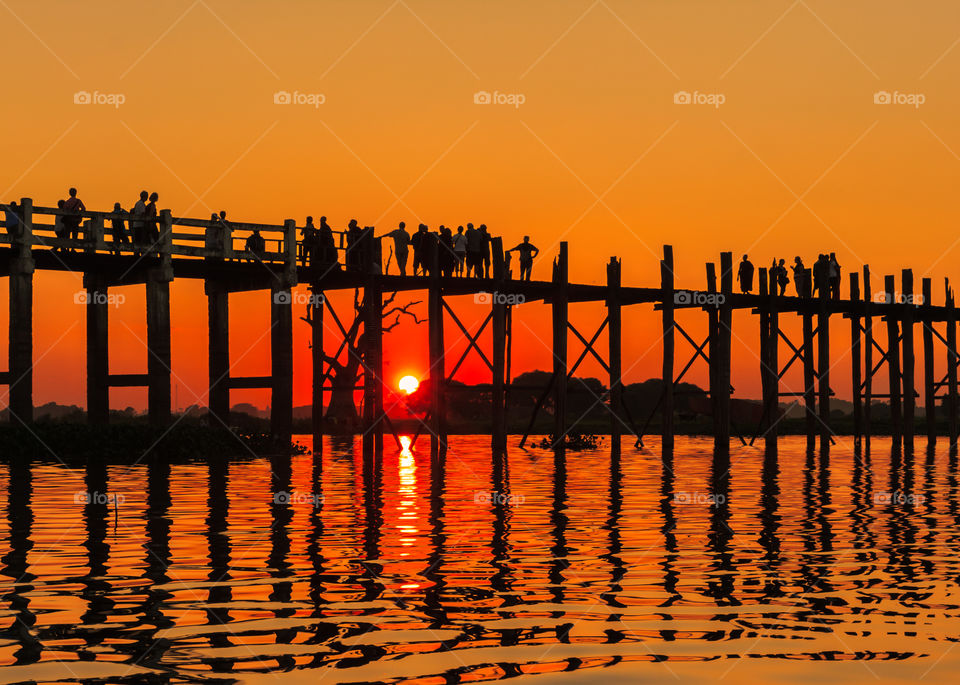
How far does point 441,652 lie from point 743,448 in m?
33.5

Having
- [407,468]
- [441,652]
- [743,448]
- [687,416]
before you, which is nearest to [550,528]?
[441,652]

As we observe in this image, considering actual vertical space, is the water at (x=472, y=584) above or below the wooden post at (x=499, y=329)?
below

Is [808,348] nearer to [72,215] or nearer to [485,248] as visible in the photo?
[485,248]

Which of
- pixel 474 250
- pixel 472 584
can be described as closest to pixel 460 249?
pixel 474 250

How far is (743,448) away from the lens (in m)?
40.9

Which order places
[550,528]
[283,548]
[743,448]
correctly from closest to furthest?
[283,548] < [550,528] < [743,448]

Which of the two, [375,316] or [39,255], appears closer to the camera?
[39,255]

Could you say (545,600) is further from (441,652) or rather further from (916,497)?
(916,497)

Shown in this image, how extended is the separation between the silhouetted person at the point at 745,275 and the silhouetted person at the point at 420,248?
35.1 ft

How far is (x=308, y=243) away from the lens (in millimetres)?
31188

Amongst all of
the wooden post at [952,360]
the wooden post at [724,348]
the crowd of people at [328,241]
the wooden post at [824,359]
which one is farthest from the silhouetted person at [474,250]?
the wooden post at [952,360]

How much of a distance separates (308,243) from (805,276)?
16.1 metres

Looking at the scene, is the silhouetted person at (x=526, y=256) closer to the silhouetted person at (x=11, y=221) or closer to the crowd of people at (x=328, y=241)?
the crowd of people at (x=328, y=241)

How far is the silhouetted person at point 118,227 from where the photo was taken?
27.1 metres
